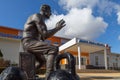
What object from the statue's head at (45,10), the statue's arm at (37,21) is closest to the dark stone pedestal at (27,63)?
the statue's arm at (37,21)

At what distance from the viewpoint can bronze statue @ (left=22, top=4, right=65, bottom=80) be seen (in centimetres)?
359

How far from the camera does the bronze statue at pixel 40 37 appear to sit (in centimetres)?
359

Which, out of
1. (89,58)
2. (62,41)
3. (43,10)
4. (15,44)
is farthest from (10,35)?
(43,10)

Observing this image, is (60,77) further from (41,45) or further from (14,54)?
(14,54)

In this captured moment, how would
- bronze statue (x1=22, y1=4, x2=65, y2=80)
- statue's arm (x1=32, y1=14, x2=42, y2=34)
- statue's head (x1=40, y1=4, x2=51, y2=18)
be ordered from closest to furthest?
bronze statue (x1=22, y1=4, x2=65, y2=80) → statue's arm (x1=32, y1=14, x2=42, y2=34) → statue's head (x1=40, y1=4, x2=51, y2=18)

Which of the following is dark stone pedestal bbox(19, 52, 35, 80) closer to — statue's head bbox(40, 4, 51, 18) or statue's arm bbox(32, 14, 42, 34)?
statue's arm bbox(32, 14, 42, 34)

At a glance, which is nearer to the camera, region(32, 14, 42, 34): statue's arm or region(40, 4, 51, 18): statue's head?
region(32, 14, 42, 34): statue's arm

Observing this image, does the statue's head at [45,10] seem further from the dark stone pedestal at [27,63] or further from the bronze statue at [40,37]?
the dark stone pedestal at [27,63]

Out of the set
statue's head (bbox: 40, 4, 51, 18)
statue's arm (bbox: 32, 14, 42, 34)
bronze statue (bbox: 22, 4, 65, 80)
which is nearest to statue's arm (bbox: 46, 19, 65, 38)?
bronze statue (bbox: 22, 4, 65, 80)

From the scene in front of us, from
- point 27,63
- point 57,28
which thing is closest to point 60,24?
point 57,28

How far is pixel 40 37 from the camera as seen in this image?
12.7 feet

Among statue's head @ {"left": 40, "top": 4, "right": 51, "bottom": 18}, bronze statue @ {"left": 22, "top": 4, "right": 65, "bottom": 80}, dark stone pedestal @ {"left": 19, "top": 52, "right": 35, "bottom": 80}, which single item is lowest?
dark stone pedestal @ {"left": 19, "top": 52, "right": 35, "bottom": 80}

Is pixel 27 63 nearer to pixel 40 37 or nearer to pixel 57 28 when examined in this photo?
pixel 40 37

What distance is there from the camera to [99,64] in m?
45.0
